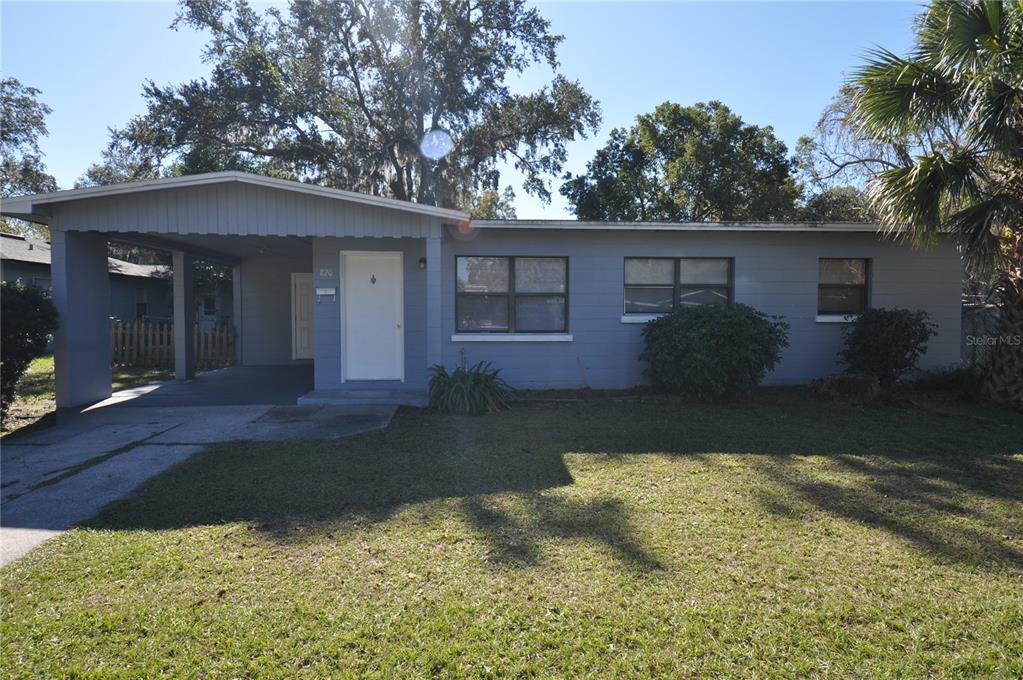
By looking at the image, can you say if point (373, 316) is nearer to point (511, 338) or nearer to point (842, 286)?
point (511, 338)

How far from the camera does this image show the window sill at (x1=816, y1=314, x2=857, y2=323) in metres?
11.3

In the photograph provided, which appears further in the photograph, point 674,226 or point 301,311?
point 301,311

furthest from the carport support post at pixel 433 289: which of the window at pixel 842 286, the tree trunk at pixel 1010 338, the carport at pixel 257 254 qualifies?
the tree trunk at pixel 1010 338

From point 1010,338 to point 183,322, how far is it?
49.0 ft

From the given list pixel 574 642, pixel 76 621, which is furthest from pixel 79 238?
pixel 574 642

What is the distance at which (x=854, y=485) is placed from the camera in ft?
18.5

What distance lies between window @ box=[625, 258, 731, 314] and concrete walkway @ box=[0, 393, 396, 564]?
500cm

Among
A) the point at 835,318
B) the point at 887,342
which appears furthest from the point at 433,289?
the point at 835,318

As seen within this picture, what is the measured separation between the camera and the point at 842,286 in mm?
11555

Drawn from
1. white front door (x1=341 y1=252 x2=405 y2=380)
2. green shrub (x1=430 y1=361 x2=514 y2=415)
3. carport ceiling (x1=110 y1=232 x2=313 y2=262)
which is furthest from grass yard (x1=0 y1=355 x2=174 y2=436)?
green shrub (x1=430 y1=361 x2=514 y2=415)

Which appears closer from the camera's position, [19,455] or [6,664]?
[6,664]

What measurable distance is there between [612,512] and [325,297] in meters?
7.22

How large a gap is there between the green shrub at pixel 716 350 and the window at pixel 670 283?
50.6 inches

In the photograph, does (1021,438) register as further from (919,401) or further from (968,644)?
(968,644)
